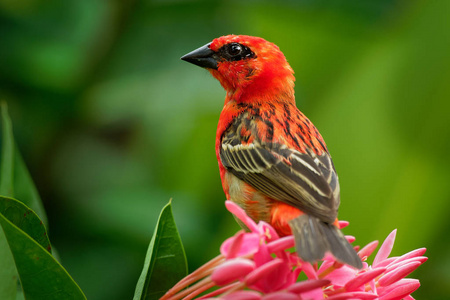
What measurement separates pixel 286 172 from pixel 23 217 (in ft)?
2.95

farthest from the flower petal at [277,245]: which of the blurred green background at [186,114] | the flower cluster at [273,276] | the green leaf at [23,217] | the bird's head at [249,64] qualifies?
the blurred green background at [186,114]

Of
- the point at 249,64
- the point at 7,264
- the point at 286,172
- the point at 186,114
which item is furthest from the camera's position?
the point at 186,114

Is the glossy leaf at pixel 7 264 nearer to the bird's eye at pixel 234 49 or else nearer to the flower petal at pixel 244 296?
the flower petal at pixel 244 296

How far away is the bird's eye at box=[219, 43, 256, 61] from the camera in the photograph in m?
2.52

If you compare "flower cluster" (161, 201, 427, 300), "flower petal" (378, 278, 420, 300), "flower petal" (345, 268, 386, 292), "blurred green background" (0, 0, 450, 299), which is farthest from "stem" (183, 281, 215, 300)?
"blurred green background" (0, 0, 450, 299)

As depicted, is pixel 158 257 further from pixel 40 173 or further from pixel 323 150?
pixel 40 173

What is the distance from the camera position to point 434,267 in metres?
3.37

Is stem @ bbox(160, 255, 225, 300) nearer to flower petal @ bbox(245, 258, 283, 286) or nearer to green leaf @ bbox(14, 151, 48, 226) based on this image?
flower petal @ bbox(245, 258, 283, 286)

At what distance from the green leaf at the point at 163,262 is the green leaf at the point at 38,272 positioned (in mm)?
216

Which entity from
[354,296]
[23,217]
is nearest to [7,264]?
[23,217]

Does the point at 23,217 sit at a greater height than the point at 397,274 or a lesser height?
greater

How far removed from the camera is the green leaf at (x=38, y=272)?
4.63 ft

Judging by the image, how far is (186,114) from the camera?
3.67 metres

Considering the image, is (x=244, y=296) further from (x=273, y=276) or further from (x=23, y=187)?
(x=23, y=187)
